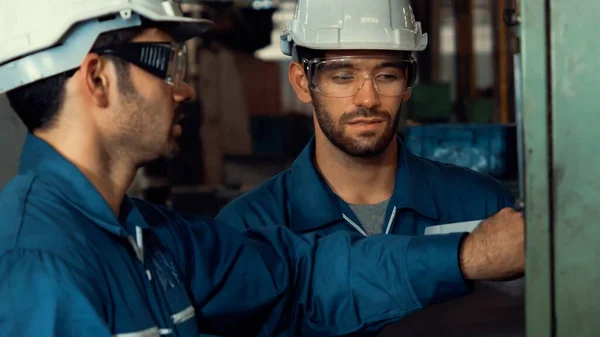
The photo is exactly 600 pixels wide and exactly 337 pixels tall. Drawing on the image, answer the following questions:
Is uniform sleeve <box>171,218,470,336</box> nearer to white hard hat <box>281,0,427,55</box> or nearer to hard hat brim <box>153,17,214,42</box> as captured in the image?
hard hat brim <box>153,17,214,42</box>

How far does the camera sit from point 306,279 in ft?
7.92

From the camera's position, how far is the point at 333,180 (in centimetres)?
306

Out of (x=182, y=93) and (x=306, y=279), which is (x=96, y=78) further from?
(x=306, y=279)

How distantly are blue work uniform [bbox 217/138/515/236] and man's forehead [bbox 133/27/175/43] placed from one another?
0.94 m

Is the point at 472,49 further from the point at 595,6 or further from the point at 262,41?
the point at 595,6

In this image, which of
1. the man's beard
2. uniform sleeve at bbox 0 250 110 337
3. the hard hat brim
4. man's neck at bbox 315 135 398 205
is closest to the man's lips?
the man's beard

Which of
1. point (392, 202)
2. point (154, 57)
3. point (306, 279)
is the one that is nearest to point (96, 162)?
point (154, 57)

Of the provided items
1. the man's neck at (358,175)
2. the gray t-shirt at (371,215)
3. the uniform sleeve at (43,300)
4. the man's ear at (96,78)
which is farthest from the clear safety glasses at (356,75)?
the uniform sleeve at (43,300)

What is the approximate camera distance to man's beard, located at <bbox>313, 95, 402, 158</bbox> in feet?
9.55

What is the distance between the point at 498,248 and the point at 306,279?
0.65 meters

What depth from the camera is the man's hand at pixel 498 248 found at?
1.88 meters

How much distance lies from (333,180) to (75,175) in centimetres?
130

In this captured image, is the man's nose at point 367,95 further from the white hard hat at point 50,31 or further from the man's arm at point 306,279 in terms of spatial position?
the white hard hat at point 50,31

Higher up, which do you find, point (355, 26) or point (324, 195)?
point (355, 26)
